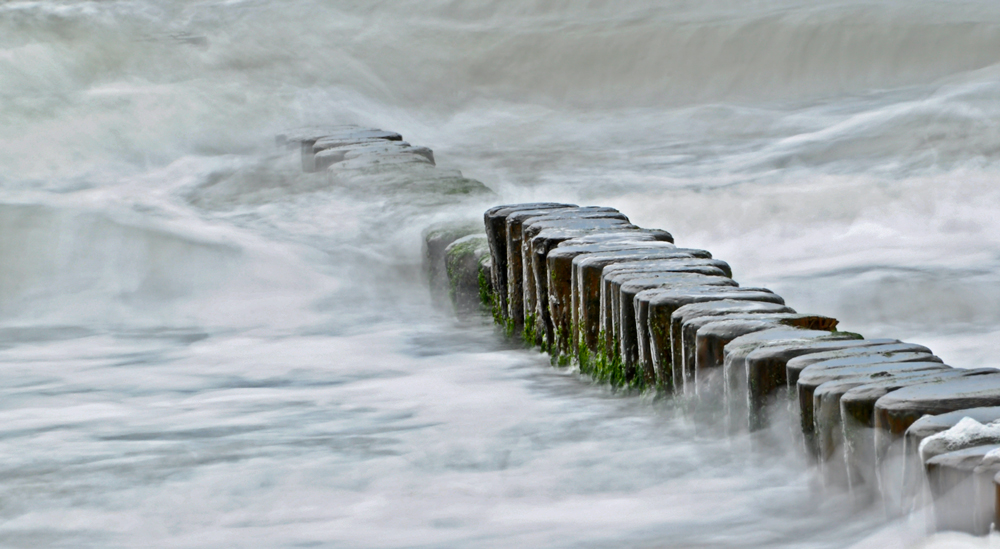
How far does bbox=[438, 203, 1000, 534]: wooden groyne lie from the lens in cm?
227

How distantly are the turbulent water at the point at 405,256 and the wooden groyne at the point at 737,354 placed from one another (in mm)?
94

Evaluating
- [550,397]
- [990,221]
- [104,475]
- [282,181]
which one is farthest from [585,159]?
[104,475]

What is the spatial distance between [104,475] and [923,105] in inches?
406

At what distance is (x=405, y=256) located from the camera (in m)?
5.93

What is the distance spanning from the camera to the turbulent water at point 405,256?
295 cm

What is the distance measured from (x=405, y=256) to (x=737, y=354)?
3.08m

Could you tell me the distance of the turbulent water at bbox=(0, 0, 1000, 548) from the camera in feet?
9.68

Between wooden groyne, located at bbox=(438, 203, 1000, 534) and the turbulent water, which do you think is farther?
the turbulent water

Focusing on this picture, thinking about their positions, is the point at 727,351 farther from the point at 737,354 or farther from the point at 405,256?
the point at 405,256

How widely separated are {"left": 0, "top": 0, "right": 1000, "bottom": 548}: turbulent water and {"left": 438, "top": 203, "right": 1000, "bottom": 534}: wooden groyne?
0.09 m

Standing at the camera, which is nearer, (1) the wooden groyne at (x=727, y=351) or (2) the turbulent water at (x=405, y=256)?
(1) the wooden groyne at (x=727, y=351)

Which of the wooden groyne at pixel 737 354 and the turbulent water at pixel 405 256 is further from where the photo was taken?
the turbulent water at pixel 405 256

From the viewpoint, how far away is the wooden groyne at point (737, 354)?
227 cm

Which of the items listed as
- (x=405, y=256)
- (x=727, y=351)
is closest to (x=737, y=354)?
(x=727, y=351)
